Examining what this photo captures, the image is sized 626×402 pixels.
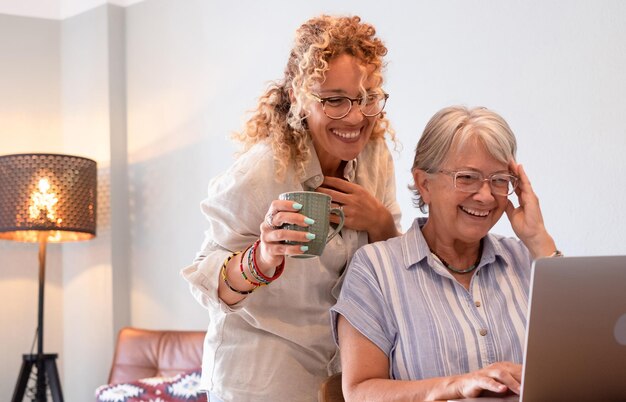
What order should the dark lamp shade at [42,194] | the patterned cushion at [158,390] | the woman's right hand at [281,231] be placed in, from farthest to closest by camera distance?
1. the dark lamp shade at [42,194]
2. the patterned cushion at [158,390]
3. the woman's right hand at [281,231]

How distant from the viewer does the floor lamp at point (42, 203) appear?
386cm

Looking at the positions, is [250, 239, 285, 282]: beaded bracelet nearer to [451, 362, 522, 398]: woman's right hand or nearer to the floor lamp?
[451, 362, 522, 398]: woman's right hand

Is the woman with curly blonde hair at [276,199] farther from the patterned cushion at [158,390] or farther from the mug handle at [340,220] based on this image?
the patterned cushion at [158,390]

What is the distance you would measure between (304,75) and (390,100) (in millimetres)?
1551

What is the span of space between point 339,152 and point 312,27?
0.27m

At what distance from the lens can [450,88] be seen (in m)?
2.96

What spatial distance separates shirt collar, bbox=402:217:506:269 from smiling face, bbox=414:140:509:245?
1.5 inches

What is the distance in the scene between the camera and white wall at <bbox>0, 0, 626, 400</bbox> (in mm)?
2551

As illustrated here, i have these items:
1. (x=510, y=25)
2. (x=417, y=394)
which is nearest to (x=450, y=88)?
(x=510, y=25)

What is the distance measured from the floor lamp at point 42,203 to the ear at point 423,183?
8.23ft

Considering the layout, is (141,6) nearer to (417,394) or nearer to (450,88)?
(450,88)

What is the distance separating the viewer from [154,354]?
3.71 metres

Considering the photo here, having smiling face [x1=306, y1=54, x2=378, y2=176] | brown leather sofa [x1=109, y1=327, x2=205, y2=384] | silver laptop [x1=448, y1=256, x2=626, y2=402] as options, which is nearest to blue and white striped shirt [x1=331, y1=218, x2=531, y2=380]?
smiling face [x1=306, y1=54, x2=378, y2=176]

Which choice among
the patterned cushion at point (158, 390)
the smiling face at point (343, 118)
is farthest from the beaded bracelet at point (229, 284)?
the patterned cushion at point (158, 390)
